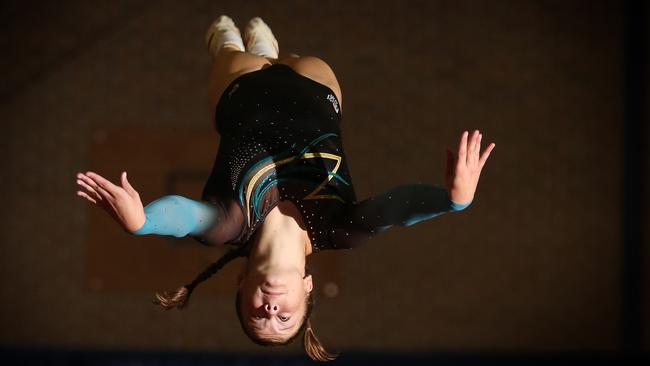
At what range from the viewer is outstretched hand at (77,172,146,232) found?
1.52 metres

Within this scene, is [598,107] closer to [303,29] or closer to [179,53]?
[303,29]

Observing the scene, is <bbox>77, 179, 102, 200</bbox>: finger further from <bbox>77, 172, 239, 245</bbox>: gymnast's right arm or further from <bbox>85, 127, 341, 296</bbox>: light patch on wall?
<bbox>85, 127, 341, 296</bbox>: light patch on wall

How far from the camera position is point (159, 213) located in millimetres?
1627

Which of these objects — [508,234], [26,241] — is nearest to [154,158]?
[26,241]

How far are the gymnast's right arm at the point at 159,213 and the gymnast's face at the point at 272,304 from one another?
0.45 ft

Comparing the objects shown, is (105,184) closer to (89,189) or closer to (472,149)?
(89,189)

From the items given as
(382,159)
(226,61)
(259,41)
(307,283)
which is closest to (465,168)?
(307,283)

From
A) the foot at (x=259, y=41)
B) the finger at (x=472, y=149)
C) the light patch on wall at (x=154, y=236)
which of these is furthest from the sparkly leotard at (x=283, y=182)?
the light patch on wall at (x=154, y=236)

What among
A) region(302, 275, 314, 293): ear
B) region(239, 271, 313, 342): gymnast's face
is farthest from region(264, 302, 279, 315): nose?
region(302, 275, 314, 293): ear

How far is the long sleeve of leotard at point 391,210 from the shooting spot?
5.40 ft

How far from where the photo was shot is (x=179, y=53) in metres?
4.00

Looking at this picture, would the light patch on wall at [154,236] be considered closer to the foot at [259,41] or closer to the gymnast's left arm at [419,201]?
the foot at [259,41]

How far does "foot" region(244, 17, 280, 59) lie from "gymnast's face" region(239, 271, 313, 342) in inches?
33.7

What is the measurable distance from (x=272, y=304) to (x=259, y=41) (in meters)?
1.02
